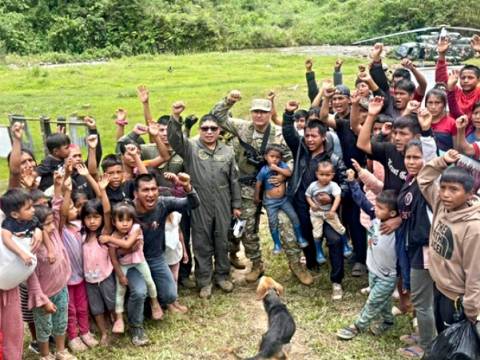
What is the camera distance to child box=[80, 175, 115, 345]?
5535 mm

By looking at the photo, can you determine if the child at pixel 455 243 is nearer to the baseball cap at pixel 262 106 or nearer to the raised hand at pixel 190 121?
the baseball cap at pixel 262 106

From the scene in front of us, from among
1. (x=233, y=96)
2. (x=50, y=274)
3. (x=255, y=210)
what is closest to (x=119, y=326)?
(x=50, y=274)

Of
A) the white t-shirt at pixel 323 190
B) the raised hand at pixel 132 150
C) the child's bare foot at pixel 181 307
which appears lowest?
the child's bare foot at pixel 181 307

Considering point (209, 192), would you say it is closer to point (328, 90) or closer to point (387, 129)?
point (328, 90)

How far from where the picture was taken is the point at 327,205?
6438 mm

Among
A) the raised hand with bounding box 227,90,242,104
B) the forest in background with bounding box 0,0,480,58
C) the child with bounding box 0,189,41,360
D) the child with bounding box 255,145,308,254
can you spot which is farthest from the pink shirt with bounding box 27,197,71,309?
the forest in background with bounding box 0,0,480,58

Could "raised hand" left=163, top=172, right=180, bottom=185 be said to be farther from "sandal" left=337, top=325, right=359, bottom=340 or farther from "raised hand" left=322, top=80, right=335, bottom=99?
"sandal" left=337, top=325, right=359, bottom=340

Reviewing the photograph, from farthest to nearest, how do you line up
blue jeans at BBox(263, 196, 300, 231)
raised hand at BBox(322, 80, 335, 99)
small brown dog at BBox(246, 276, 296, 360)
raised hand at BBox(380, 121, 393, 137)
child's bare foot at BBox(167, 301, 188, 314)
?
1. blue jeans at BBox(263, 196, 300, 231)
2. raised hand at BBox(322, 80, 335, 99)
3. child's bare foot at BBox(167, 301, 188, 314)
4. raised hand at BBox(380, 121, 393, 137)
5. small brown dog at BBox(246, 276, 296, 360)

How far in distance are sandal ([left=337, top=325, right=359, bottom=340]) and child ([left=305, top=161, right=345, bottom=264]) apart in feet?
3.53

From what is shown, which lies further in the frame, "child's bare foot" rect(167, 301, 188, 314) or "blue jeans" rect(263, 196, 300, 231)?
"blue jeans" rect(263, 196, 300, 231)

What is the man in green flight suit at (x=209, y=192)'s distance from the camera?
21.2 ft

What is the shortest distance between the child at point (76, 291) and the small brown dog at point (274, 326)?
1.79m

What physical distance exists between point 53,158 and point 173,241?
1.42 meters

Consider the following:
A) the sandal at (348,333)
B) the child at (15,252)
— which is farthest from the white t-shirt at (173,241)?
the sandal at (348,333)
